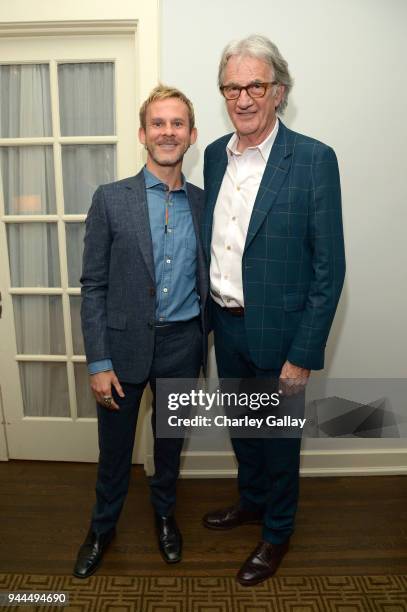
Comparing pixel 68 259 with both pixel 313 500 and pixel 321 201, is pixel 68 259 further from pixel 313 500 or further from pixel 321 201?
pixel 313 500

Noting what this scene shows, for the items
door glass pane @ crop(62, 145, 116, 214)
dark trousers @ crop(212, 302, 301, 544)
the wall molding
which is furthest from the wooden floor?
the wall molding

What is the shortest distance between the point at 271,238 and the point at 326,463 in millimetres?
1497

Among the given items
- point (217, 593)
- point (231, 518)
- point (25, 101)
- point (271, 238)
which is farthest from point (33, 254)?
point (217, 593)

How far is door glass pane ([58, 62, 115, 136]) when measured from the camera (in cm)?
220

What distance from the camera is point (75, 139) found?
2234mm

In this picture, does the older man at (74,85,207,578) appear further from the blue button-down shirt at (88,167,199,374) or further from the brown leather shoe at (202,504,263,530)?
the brown leather shoe at (202,504,263,530)

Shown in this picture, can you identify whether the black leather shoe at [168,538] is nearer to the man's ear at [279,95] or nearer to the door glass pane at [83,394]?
the door glass pane at [83,394]

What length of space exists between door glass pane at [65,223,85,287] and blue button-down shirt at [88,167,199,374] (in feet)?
2.58

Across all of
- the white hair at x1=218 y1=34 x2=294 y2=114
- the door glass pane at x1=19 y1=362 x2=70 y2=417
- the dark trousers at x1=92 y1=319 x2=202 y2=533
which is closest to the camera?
the white hair at x1=218 y1=34 x2=294 y2=114

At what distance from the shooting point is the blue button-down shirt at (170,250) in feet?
5.49

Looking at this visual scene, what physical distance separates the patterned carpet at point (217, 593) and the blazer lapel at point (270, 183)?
1.28m

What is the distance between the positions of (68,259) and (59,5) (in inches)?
43.7

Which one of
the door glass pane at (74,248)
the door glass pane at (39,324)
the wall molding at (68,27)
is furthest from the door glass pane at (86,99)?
the door glass pane at (39,324)

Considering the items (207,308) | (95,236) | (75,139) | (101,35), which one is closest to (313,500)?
(207,308)
